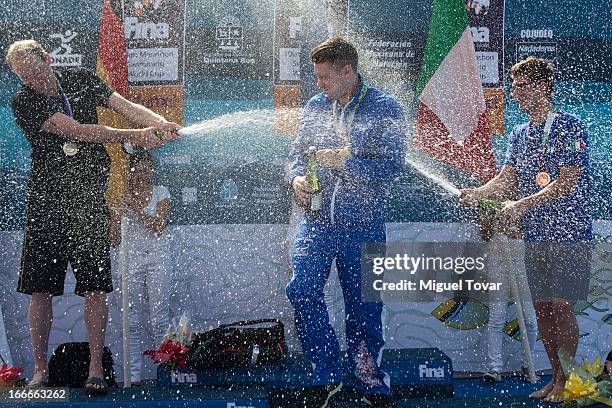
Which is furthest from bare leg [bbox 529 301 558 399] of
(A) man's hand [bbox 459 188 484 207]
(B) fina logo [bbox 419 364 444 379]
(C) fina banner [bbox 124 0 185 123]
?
(C) fina banner [bbox 124 0 185 123]

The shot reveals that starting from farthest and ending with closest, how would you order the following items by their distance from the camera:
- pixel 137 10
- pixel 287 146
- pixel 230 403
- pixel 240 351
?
pixel 287 146 → pixel 137 10 → pixel 240 351 → pixel 230 403

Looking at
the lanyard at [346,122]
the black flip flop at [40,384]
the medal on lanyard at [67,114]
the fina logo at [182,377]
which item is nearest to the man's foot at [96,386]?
the black flip flop at [40,384]

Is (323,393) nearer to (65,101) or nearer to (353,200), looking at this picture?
(353,200)

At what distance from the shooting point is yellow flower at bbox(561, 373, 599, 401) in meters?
2.64

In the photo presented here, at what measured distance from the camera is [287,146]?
3.66 metres

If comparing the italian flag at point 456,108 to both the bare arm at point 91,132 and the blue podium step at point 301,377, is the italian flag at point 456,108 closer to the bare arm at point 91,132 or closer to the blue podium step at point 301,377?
the blue podium step at point 301,377

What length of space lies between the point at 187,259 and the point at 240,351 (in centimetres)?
85

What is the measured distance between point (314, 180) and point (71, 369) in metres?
1.26

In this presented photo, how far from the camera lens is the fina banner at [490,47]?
3502 mm

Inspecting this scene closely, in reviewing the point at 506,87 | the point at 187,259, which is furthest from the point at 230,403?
the point at 506,87

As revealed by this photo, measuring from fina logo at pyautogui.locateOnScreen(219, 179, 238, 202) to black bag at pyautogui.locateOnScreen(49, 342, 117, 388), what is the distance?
99 cm

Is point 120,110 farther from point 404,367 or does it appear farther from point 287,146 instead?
point 404,367

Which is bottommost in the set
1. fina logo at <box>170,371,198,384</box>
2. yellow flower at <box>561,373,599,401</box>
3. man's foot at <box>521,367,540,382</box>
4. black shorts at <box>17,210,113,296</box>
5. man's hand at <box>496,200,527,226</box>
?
man's foot at <box>521,367,540,382</box>

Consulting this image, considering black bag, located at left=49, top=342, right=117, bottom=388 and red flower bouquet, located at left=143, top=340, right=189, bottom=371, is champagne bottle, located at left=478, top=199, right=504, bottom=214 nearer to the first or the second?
red flower bouquet, located at left=143, top=340, right=189, bottom=371
